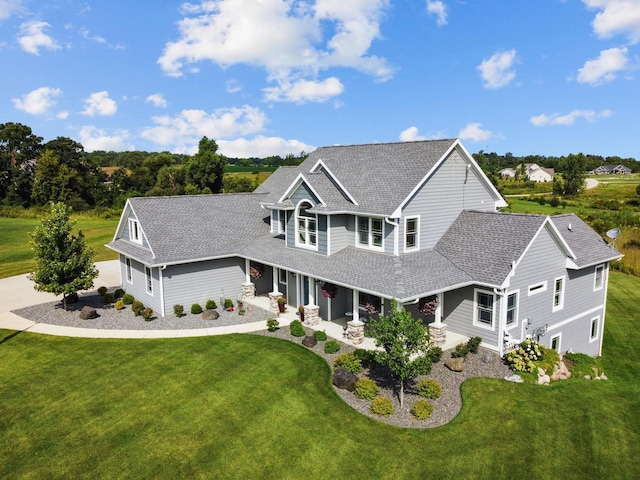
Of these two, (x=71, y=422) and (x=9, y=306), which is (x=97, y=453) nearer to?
(x=71, y=422)

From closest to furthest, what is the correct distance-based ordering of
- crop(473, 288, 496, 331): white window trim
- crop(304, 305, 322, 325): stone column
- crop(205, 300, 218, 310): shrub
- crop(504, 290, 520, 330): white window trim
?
crop(504, 290, 520, 330): white window trim, crop(473, 288, 496, 331): white window trim, crop(304, 305, 322, 325): stone column, crop(205, 300, 218, 310): shrub

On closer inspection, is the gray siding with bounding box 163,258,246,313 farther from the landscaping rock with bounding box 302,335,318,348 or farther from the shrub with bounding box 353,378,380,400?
the shrub with bounding box 353,378,380,400

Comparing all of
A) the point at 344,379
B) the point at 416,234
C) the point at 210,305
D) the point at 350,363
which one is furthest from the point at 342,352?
the point at 210,305

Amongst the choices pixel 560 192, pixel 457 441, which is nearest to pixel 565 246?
pixel 457 441

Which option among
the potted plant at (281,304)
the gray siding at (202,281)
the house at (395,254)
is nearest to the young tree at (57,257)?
the house at (395,254)

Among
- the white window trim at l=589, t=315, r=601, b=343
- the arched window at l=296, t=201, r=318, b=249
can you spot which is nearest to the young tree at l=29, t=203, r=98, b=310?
the arched window at l=296, t=201, r=318, b=249

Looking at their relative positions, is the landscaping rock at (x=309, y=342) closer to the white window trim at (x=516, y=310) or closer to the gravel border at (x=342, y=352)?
the gravel border at (x=342, y=352)

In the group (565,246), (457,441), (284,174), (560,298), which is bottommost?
(457,441)
